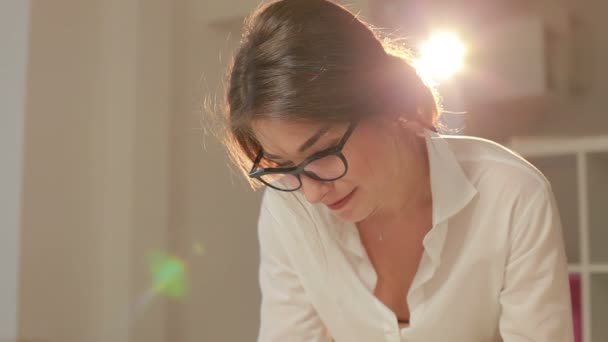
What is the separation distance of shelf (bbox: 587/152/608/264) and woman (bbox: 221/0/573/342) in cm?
113

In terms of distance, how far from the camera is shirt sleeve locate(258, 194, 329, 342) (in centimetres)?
142

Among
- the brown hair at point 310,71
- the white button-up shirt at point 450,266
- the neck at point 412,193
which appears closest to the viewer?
the brown hair at point 310,71

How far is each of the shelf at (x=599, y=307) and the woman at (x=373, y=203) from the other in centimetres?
107

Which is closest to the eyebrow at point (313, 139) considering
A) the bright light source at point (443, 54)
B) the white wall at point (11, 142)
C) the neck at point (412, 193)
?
the neck at point (412, 193)

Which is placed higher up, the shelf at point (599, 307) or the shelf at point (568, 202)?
the shelf at point (568, 202)

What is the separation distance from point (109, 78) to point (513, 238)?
170cm

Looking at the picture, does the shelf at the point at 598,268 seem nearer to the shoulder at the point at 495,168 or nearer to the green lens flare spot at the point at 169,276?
the shoulder at the point at 495,168

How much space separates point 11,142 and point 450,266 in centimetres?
139

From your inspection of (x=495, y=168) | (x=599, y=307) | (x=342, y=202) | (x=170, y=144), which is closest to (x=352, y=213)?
(x=342, y=202)

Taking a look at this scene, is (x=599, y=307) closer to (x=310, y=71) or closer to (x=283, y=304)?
(x=283, y=304)

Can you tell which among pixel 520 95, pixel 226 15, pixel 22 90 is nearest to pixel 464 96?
pixel 520 95

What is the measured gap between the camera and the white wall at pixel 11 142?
85.0 inches

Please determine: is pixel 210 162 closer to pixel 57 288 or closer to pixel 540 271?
pixel 57 288

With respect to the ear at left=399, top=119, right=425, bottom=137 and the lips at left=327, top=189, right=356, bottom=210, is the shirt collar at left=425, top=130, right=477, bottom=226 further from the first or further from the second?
the lips at left=327, top=189, right=356, bottom=210
